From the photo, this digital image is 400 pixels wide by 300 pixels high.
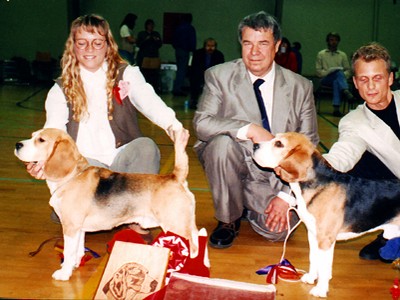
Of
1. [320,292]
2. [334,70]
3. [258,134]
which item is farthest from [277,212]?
[334,70]

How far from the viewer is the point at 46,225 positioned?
4258mm

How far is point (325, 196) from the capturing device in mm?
3170

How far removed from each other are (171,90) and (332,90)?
513 centimetres

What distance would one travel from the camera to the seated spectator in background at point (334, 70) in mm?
12508

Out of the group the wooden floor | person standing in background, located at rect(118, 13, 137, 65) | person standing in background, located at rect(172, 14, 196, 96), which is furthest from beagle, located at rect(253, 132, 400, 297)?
person standing in background, located at rect(118, 13, 137, 65)

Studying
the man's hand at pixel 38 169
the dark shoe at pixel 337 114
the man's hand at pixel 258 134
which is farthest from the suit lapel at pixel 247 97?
the dark shoe at pixel 337 114

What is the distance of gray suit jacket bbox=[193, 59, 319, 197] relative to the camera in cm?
396

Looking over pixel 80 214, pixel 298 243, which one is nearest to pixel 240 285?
pixel 80 214

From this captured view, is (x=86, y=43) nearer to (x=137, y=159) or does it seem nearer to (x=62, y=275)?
(x=137, y=159)

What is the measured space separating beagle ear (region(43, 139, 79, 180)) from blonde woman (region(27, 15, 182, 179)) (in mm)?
504

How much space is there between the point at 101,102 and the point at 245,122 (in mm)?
990

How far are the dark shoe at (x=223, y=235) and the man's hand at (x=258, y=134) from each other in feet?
2.43

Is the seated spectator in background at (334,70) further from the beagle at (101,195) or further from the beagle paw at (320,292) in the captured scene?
the beagle at (101,195)

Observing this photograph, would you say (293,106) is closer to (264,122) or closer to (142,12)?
(264,122)
